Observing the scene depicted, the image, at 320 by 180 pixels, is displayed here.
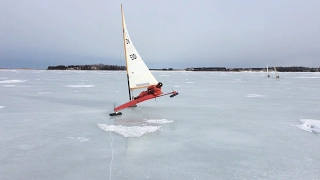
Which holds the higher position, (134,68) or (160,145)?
(134,68)

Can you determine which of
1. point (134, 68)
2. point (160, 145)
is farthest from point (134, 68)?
point (160, 145)

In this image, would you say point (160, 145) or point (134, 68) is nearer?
point (160, 145)

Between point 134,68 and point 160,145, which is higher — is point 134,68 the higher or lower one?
the higher one

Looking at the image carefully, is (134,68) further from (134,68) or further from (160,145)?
(160,145)

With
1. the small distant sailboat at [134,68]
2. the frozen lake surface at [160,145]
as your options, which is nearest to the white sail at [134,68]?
the small distant sailboat at [134,68]

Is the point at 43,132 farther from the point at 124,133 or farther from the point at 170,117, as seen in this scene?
the point at 170,117

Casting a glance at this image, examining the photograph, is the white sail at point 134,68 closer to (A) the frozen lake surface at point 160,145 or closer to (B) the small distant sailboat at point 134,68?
(B) the small distant sailboat at point 134,68

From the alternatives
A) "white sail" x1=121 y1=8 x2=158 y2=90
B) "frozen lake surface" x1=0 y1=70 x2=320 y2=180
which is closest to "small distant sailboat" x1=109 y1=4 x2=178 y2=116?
"white sail" x1=121 y1=8 x2=158 y2=90

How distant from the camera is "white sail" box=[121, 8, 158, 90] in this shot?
8305mm

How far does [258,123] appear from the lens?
6465 mm

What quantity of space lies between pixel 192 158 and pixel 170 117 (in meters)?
3.26

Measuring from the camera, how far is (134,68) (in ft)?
27.7

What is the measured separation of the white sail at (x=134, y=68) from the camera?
830 centimetres

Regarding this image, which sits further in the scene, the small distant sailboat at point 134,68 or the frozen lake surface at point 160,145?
the small distant sailboat at point 134,68
